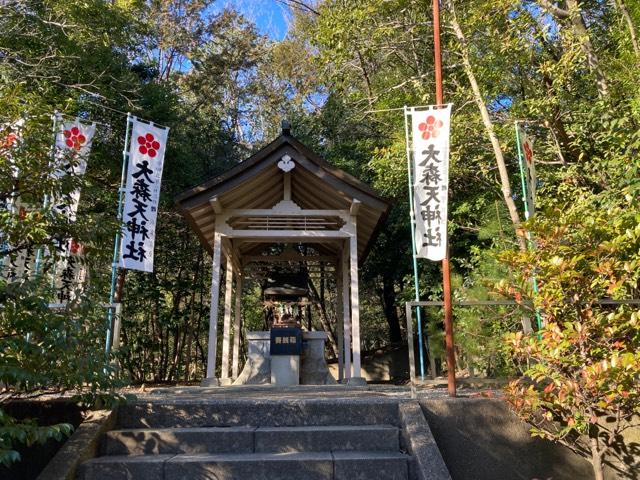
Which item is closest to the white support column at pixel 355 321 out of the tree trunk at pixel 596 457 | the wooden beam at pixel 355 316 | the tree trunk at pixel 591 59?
the wooden beam at pixel 355 316

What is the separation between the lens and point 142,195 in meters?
7.29

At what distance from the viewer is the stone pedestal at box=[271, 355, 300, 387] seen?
29.7ft

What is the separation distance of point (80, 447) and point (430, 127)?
15.7ft

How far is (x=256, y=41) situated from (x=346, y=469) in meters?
16.8

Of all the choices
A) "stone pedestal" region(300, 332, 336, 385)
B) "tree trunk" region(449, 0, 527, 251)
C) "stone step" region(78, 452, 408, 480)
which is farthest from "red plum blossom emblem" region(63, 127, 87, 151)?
"tree trunk" region(449, 0, 527, 251)

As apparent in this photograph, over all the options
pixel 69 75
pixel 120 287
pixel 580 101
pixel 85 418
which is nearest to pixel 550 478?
pixel 85 418

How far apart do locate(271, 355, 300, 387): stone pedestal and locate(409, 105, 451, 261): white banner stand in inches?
170

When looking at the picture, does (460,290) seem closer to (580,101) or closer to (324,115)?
(580,101)

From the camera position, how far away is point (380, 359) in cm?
1630

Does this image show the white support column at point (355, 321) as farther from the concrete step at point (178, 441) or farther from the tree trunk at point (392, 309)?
the tree trunk at point (392, 309)

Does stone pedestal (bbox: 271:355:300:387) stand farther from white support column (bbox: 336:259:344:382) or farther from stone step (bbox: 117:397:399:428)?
stone step (bbox: 117:397:399:428)

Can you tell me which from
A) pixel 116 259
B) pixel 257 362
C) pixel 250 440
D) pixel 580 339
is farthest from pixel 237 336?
pixel 580 339

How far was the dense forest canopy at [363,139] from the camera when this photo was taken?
13.7ft

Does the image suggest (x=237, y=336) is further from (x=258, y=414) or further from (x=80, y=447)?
(x=80, y=447)
